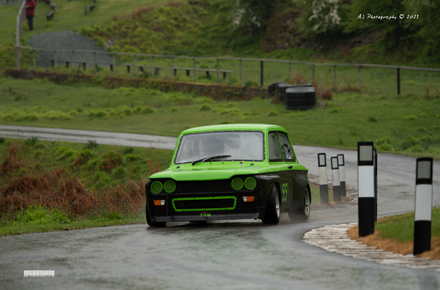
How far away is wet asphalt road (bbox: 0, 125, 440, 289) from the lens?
6012mm

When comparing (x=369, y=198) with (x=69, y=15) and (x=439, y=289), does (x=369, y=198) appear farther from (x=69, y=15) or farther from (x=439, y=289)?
(x=69, y=15)

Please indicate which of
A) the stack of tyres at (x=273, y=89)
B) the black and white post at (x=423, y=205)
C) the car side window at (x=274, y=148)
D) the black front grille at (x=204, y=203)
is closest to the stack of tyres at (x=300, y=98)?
the stack of tyres at (x=273, y=89)

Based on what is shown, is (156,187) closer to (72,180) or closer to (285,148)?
(285,148)

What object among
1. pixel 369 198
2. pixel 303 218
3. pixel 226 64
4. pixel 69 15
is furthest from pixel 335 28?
pixel 369 198

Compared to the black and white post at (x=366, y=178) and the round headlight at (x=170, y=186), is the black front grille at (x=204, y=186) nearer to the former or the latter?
the round headlight at (x=170, y=186)

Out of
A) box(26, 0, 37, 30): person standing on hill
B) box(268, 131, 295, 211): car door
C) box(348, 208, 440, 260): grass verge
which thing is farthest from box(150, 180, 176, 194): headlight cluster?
box(26, 0, 37, 30): person standing on hill

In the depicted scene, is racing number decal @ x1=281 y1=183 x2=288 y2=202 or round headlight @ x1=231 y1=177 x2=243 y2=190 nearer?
round headlight @ x1=231 y1=177 x2=243 y2=190

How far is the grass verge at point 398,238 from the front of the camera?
7.23 m

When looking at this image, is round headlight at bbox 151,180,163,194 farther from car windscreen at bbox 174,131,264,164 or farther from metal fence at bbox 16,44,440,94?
metal fence at bbox 16,44,440,94

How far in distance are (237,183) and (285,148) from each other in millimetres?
2261

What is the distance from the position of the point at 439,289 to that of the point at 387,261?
1370mm

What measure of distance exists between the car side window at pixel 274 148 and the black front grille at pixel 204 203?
1331mm

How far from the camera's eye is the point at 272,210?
33.8 ft

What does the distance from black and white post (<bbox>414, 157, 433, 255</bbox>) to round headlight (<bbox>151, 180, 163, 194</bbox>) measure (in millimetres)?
4341
